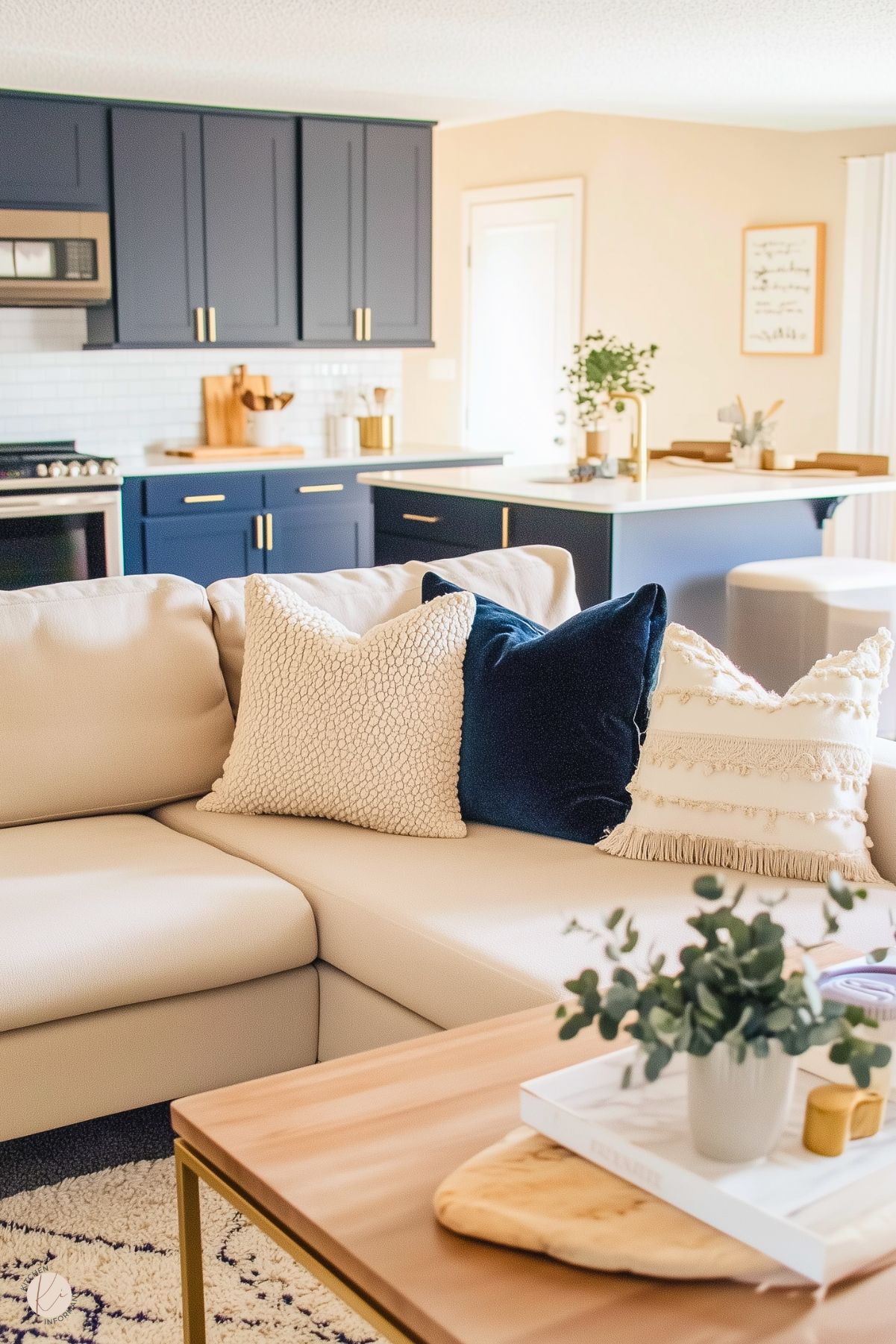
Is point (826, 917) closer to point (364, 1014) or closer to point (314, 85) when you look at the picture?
point (364, 1014)

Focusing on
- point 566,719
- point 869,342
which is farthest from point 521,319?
point 566,719

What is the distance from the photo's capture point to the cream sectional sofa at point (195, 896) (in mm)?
2217

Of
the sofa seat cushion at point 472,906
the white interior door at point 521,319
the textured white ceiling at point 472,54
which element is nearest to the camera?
the sofa seat cushion at point 472,906

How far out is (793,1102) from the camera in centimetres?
147

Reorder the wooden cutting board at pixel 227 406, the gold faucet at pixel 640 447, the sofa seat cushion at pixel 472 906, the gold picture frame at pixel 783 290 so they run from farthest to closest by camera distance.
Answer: the gold picture frame at pixel 783 290 < the wooden cutting board at pixel 227 406 < the gold faucet at pixel 640 447 < the sofa seat cushion at pixel 472 906

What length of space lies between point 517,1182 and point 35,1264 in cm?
100

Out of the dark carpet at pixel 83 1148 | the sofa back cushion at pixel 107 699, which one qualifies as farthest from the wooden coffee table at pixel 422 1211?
the sofa back cushion at pixel 107 699

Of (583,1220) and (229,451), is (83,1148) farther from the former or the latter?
(229,451)

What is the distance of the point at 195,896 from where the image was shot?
7.86ft

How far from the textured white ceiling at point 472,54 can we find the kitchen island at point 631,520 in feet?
4.62

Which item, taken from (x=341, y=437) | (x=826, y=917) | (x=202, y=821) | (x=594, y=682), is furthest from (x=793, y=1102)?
(x=341, y=437)

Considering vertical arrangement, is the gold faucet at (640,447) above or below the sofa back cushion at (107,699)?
above

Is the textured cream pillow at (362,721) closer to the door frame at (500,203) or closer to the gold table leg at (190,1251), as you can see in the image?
the gold table leg at (190,1251)

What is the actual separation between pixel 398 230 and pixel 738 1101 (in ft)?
19.7
